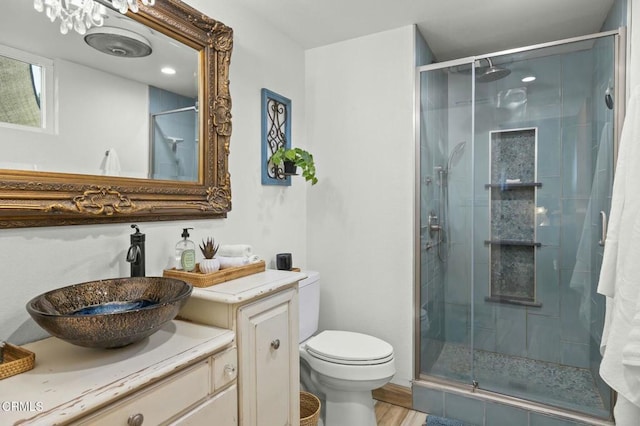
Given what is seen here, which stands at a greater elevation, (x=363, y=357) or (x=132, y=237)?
(x=132, y=237)

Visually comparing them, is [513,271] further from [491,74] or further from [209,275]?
[209,275]

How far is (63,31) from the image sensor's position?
1.26 m

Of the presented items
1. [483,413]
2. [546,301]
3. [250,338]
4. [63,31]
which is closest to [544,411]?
[483,413]

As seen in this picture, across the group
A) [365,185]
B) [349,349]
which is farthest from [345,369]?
[365,185]

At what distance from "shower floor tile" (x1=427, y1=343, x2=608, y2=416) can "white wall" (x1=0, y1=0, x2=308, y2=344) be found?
1230 mm

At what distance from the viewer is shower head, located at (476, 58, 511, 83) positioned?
7.71ft

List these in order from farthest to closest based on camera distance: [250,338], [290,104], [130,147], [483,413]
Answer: [290,104]
[483,413]
[130,147]
[250,338]

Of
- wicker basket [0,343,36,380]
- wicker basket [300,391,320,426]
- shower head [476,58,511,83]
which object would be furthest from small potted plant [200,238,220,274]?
shower head [476,58,511,83]

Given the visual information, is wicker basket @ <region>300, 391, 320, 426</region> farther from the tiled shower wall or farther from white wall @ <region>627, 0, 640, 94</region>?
white wall @ <region>627, 0, 640, 94</region>

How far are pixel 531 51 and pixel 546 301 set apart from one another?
1.59 meters

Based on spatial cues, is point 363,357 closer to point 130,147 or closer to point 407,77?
point 130,147

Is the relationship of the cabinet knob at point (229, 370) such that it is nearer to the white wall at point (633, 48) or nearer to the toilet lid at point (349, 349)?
the toilet lid at point (349, 349)

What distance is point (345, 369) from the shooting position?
1939mm

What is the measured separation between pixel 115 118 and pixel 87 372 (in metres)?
0.94
